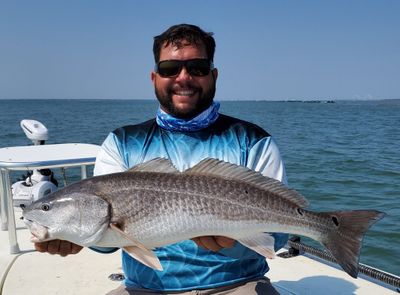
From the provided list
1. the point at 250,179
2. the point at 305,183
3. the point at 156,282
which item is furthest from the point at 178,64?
the point at 305,183

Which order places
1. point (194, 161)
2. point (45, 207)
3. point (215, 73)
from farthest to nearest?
point (215, 73) → point (194, 161) → point (45, 207)

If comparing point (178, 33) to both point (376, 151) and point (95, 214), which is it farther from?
point (376, 151)

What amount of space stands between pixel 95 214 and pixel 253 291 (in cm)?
129

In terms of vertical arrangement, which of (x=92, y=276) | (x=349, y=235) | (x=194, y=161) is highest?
(x=194, y=161)

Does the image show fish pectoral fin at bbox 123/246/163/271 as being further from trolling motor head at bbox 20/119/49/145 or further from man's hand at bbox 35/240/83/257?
trolling motor head at bbox 20/119/49/145

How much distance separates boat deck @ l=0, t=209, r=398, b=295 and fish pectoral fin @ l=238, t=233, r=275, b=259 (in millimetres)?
1742

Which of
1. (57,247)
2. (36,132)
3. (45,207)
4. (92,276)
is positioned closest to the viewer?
(45,207)

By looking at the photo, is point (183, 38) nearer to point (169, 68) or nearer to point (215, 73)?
point (169, 68)

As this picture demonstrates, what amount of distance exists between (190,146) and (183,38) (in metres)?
0.83

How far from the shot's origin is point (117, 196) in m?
2.64

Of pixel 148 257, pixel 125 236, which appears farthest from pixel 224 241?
pixel 125 236

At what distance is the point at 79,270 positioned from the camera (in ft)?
16.1

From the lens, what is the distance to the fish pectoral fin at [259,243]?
2.71 m

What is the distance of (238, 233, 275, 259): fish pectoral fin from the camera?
2.71 m
